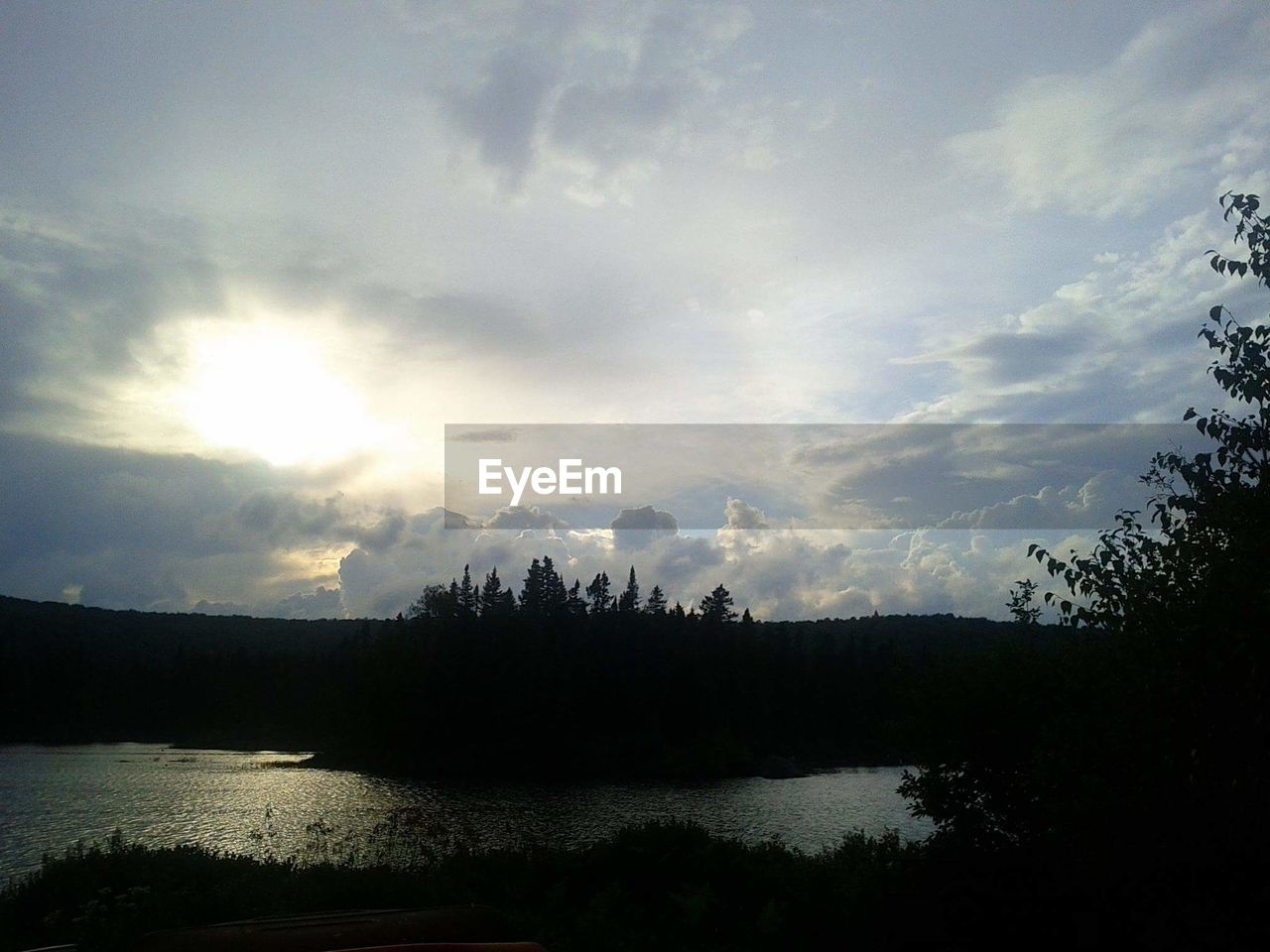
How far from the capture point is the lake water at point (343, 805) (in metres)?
33.1

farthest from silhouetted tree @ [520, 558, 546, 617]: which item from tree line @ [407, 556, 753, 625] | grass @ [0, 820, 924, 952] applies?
grass @ [0, 820, 924, 952]

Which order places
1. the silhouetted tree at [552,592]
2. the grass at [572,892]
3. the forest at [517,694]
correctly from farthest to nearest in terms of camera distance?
the silhouetted tree at [552,592] → the forest at [517,694] → the grass at [572,892]

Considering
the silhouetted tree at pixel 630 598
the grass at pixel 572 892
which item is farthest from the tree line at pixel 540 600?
the grass at pixel 572 892

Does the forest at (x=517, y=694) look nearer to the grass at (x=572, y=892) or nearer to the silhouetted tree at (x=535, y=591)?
the silhouetted tree at (x=535, y=591)

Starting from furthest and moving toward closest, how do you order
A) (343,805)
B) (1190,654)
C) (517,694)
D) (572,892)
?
(517,694) < (343,805) < (572,892) < (1190,654)

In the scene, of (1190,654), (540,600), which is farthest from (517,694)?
(1190,654)

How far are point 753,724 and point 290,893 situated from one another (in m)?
77.6

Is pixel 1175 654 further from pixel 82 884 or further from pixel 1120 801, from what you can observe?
pixel 82 884

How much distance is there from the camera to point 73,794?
4569cm

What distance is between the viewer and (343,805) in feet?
148

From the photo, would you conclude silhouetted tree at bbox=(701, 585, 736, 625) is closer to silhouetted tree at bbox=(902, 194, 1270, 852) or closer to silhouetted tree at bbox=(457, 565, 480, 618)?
silhouetted tree at bbox=(457, 565, 480, 618)

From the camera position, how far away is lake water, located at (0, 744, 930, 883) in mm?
33062

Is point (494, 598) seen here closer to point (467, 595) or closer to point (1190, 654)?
point (467, 595)

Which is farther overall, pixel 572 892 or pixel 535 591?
pixel 535 591
